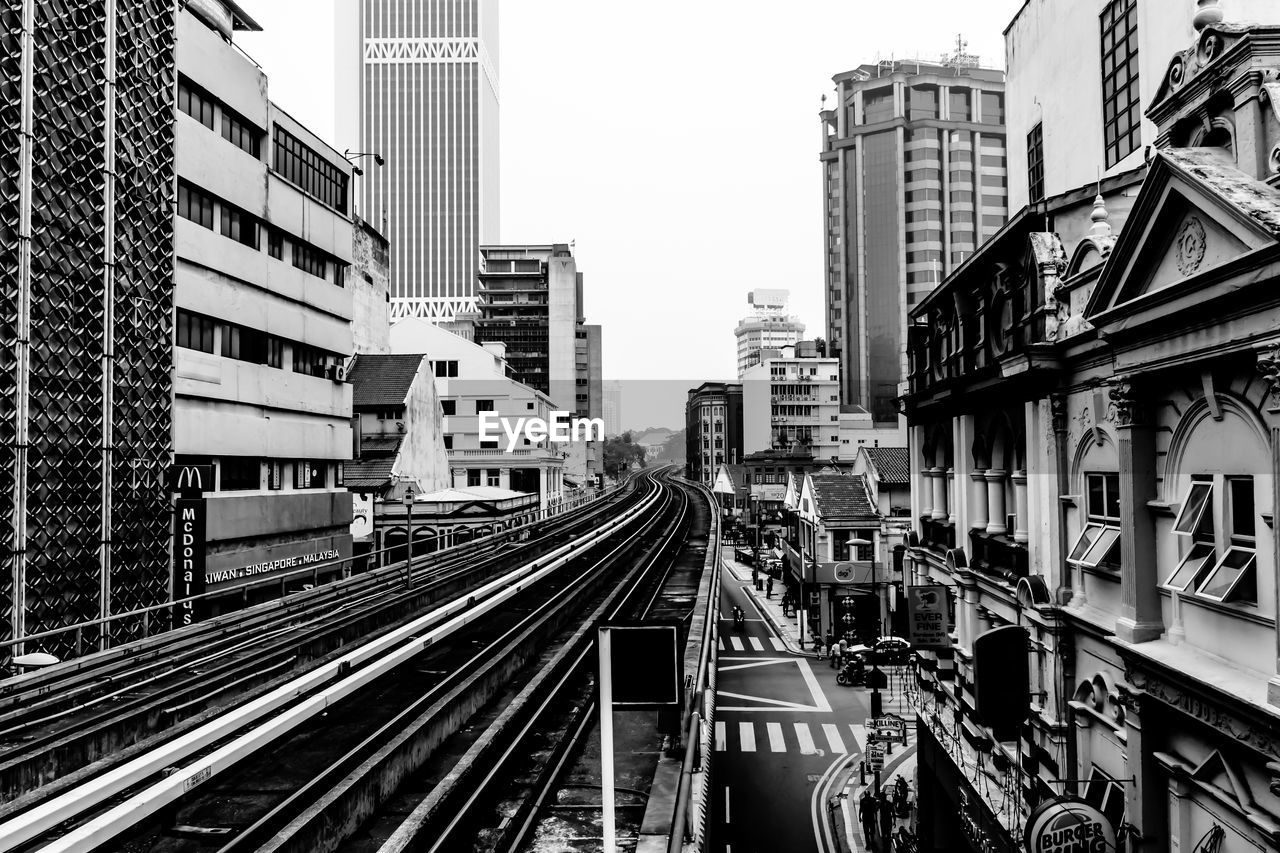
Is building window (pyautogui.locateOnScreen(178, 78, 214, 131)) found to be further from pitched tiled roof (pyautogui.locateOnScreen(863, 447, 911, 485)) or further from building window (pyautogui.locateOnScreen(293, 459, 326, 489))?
pitched tiled roof (pyautogui.locateOnScreen(863, 447, 911, 485))

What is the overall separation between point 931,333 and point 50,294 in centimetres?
Result: 2227

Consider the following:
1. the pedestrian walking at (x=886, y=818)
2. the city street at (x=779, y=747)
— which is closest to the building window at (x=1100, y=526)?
the pedestrian walking at (x=886, y=818)

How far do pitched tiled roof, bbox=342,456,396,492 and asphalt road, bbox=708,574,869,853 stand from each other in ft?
67.3

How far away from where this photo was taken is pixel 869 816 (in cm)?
2222

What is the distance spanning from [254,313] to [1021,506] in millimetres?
27351

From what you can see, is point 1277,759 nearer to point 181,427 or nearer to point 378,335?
point 181,427

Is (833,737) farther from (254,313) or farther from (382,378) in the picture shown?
(382,378)

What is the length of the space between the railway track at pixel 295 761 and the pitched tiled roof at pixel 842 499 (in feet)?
73.7

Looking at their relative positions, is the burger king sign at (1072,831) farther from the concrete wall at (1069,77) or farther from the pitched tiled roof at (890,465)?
the pitched tiled roof at (890,465)

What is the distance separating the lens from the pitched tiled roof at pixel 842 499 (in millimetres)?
43375

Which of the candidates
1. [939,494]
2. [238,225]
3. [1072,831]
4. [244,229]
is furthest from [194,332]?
[1072,831]

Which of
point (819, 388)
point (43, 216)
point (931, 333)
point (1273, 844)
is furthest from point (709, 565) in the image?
point (819, 388)

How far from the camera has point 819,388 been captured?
364 ft

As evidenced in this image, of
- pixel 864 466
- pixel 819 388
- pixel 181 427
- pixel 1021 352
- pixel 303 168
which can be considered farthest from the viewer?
pixel 819 388
